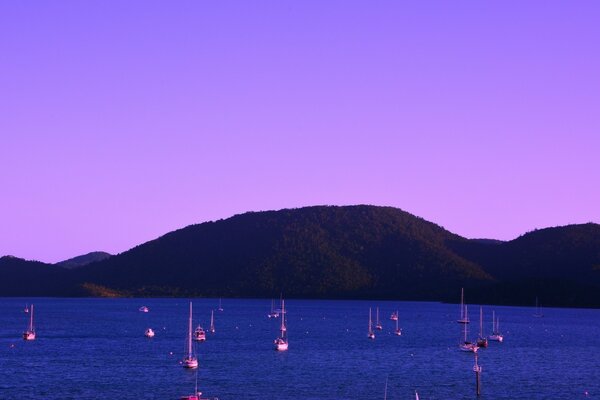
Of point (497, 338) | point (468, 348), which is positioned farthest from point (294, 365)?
point (497, 338)

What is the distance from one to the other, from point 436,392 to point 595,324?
129845 mm

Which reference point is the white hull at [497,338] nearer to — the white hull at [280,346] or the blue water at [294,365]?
the blue water at [294,365]

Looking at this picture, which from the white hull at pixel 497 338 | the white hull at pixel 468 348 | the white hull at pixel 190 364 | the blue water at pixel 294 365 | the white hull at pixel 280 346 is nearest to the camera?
the blue water at pixel 294 365

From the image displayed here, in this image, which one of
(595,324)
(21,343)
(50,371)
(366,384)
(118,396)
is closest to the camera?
(118,396)

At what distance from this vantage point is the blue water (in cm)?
7931

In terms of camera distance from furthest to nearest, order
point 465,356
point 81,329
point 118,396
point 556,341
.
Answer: point 81,329, point 556,341, point 465,356, point 118,396

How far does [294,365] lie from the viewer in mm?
99438

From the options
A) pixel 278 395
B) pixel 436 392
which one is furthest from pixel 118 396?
pixel 436 392

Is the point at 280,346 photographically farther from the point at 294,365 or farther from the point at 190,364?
the point at 190,364

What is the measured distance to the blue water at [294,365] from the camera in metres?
79.3

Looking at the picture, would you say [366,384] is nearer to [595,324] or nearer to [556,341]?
[556,341]

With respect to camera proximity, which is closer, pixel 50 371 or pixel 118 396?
pixel 118 396

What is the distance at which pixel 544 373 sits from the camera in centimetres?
9550

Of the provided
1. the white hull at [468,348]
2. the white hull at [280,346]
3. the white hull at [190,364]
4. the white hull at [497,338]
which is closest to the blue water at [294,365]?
the white hull at [190,364]
